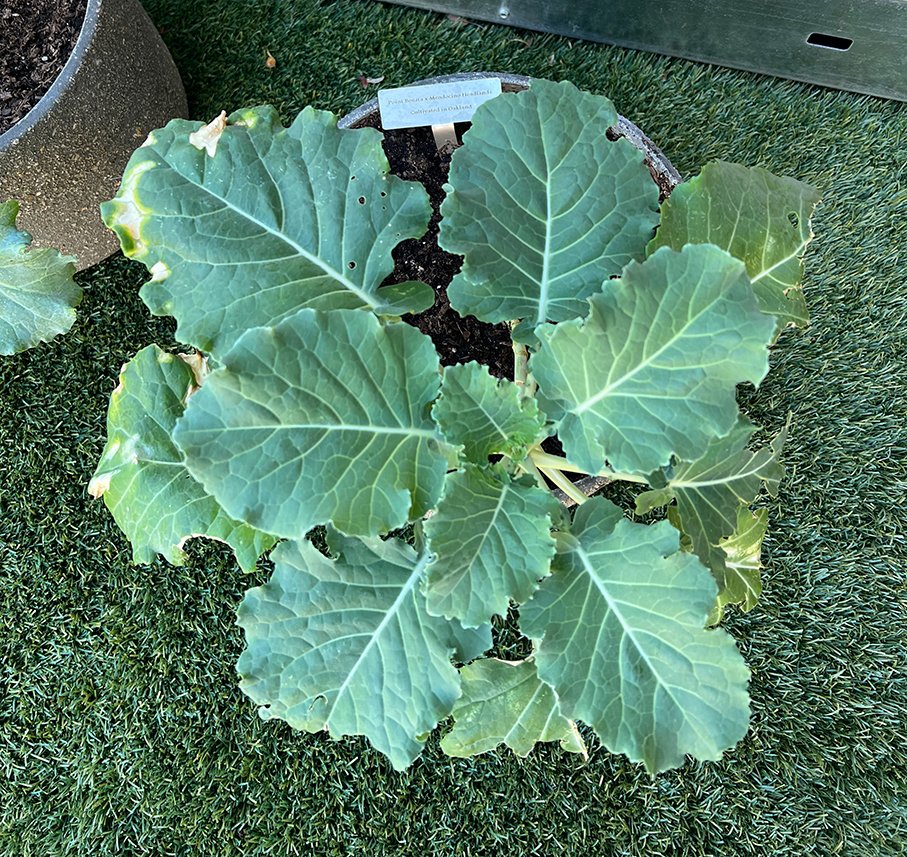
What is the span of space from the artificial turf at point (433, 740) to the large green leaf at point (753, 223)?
64cm

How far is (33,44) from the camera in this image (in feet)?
4.21

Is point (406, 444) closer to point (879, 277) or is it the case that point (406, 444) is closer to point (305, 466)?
point (305, 466)

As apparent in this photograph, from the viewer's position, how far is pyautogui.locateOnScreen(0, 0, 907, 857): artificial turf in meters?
1.38

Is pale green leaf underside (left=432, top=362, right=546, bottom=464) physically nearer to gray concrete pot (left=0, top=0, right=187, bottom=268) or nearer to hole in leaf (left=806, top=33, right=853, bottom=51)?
gray concrete pot (left=0, top=0, right=187, bottom=268)

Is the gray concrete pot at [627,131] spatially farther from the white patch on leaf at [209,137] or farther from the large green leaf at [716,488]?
the large green leaf at [716,488]

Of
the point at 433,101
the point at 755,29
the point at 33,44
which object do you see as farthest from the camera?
the point at 755,29

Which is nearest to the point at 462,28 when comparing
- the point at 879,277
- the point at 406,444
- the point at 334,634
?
the point at 879,277

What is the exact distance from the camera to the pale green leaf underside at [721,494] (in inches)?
35.3

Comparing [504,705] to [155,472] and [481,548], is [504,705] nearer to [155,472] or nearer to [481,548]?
[481,548]

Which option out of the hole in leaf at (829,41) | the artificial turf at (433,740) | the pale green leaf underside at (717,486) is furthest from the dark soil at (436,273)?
the hole in leaf at (829,41)

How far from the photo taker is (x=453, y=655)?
2.71ft

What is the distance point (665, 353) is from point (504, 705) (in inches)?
18.4

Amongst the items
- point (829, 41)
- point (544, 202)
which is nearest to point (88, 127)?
point (544, 202)

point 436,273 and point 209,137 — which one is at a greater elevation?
point 209,137
